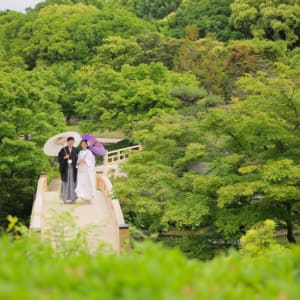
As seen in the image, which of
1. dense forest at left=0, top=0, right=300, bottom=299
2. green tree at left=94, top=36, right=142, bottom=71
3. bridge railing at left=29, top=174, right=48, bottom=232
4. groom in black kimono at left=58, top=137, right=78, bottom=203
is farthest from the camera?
green tree at left=94, top=36, right=142, bottom=71

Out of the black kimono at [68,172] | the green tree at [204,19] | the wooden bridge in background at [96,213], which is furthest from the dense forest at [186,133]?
the green tree at [204,19]

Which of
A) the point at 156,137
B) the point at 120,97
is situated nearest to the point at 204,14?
the point at 120,97

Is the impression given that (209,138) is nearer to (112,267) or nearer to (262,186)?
(262,186)

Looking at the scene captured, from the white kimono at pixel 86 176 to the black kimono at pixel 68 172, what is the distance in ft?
0.43

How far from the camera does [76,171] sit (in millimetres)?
15930

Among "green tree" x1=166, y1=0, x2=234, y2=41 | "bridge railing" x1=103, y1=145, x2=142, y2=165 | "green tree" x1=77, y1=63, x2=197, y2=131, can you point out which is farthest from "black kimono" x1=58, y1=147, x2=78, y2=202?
"green tree" x1=166, y1=0, x2=234, y2=41

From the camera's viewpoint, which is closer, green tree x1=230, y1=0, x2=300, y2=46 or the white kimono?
the white kimono

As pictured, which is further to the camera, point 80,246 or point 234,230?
point 234,230

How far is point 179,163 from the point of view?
16734 millimetres

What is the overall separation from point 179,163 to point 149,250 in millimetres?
12545

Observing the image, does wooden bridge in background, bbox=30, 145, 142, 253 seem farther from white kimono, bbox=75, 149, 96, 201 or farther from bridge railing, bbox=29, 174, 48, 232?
white kimono, bbox=75, 149, 96, 201

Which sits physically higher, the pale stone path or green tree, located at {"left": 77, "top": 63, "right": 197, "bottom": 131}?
green tree, located at {"left": 77, "top": 63, "right": 197, "bottom": 131}

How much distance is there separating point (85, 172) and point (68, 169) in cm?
44

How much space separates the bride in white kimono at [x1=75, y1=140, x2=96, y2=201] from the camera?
1559 cm
